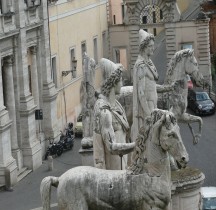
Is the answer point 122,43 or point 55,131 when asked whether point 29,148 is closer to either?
point 55,131

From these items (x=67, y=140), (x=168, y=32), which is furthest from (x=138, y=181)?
(x=168, y=32)

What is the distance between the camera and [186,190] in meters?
12.9

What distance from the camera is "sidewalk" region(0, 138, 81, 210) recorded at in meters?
23.6

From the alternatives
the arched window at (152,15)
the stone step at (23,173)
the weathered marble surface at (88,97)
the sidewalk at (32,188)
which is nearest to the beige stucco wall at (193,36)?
the arched window at (152,15)

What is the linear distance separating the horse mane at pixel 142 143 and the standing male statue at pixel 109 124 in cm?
124

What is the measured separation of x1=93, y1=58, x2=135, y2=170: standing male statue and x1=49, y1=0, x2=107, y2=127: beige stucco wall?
913 inches

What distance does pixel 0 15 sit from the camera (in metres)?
27.0

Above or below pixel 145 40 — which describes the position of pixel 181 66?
below

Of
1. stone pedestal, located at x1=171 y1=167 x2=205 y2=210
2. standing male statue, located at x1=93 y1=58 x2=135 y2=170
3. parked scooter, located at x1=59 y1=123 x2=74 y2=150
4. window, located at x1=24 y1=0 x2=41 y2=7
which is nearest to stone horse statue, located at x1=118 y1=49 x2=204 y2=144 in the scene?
stone pedestal, located at x1=171 y1=167 x2=205 y2=210

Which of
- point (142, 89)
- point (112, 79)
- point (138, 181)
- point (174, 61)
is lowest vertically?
point (138, 181)

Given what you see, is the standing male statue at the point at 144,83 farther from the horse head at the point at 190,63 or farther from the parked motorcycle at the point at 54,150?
the parked motorcycle at the point at 54,150

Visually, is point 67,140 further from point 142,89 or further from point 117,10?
point 117,10

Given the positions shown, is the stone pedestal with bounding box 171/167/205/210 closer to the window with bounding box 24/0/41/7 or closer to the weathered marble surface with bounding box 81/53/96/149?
the weathered marble surface with bounding box 81/53/96/149

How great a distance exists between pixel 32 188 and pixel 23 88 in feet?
15.5
